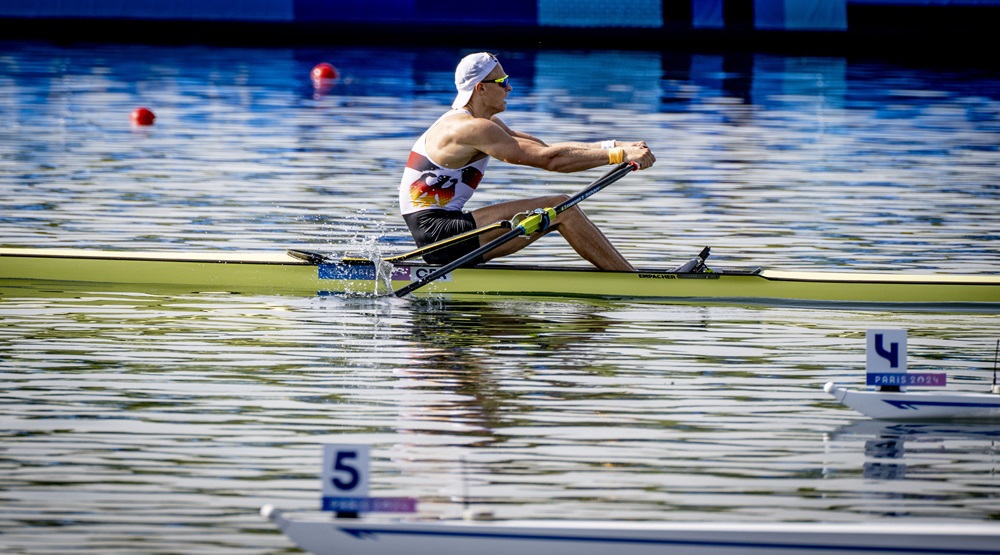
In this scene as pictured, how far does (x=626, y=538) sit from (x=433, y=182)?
4.84 m

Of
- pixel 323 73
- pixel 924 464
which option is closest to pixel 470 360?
pixel 924 464

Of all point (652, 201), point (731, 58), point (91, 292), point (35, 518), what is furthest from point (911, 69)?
point (35, 518)

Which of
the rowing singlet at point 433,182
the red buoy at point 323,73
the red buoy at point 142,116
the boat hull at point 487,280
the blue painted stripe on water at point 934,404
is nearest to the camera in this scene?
the blue painted stripe on water at point 934,404

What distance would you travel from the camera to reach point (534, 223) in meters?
8.67

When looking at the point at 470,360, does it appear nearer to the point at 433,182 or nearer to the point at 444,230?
the point at 444,230

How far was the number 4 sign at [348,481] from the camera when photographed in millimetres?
4516

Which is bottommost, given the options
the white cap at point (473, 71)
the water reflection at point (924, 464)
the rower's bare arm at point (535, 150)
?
the water reflection at point (924, 464)

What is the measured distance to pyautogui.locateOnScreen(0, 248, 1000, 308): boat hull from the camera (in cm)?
882

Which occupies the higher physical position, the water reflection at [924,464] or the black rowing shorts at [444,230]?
the black rowing shorts at [444,230]

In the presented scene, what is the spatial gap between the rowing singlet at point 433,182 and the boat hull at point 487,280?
40 cm

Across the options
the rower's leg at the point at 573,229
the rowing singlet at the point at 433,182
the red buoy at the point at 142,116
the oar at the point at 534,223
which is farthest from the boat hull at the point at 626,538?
the red buoy at the point at 142,116

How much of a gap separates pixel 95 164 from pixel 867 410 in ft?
34.6

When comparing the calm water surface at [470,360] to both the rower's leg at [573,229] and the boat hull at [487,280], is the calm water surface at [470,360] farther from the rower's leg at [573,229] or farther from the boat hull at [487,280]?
the rower's leg at [573,229]

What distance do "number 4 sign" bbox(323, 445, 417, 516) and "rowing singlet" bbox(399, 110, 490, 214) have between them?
15.2 feet
